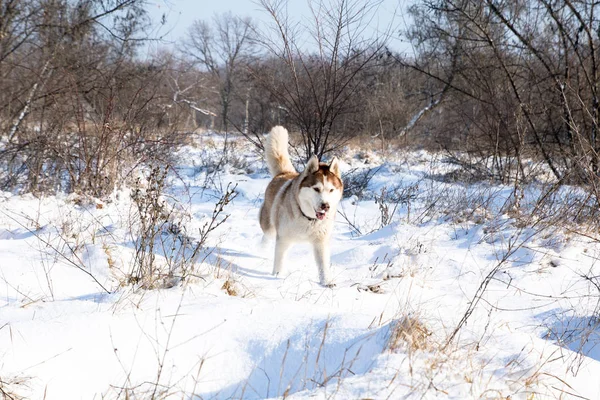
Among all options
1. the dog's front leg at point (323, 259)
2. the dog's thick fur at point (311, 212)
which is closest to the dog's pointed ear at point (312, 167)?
the dog's thick fur at point (311, 212)

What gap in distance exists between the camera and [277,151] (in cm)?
551

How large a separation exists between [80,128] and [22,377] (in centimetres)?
442

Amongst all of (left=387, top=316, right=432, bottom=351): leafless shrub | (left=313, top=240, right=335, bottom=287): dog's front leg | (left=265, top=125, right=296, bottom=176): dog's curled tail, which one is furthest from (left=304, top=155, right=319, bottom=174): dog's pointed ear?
(left=387, top=316, right=432, bottom=351): leafless shrub

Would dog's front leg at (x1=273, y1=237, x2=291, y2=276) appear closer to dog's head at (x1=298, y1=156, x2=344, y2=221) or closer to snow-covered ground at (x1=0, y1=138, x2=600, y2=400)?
snow-covered ground at (x1=0, y1=138, x2=600, y2=400)

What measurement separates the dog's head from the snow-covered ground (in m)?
0.59

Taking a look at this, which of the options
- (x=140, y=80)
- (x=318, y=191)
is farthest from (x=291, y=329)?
(x=140, y=80)

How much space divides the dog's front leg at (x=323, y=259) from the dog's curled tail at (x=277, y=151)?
1.53 meters

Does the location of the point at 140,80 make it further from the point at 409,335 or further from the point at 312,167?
the point at 409,335

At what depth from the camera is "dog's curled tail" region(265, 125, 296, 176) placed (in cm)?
530

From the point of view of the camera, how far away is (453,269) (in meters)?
4.36

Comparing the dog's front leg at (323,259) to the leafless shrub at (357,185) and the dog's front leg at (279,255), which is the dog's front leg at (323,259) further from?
the leafless shrub at (357,185)

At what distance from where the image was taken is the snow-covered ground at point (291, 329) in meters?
1.89

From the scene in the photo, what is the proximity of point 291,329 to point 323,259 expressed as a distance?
1895 mm

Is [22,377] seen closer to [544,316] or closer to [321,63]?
[544,316]
